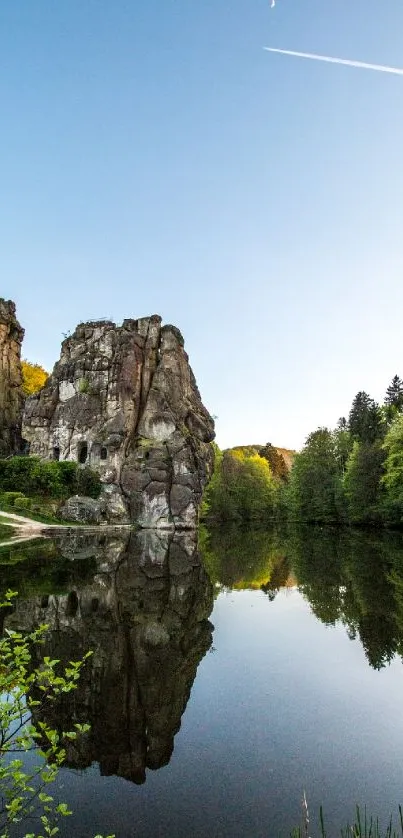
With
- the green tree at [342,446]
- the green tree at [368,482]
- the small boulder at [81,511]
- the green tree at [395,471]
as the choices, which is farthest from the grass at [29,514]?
the green tree at [342,446]

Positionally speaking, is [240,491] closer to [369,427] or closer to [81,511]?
[369,427]

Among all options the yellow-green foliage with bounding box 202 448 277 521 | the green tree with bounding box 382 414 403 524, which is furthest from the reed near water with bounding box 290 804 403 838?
the yellow-green foliage with bounding box 202 448 277 521

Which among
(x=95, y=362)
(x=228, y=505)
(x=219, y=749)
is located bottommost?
(x=219, y=749)

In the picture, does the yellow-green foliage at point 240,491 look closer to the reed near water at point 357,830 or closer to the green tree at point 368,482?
the green tree at point 368,482

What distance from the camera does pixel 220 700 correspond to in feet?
30.9

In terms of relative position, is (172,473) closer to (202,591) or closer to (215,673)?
(202,591)

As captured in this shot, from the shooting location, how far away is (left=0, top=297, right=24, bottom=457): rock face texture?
220 feet

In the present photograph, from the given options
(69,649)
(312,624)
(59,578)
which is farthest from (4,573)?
(312,624)

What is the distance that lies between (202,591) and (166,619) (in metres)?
→ 5.35

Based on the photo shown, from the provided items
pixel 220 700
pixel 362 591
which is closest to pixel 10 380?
pixel 362 591

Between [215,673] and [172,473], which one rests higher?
[172,473]

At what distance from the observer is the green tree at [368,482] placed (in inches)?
2247

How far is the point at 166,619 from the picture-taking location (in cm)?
1476

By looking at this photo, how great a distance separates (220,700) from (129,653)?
2733 millimetres
